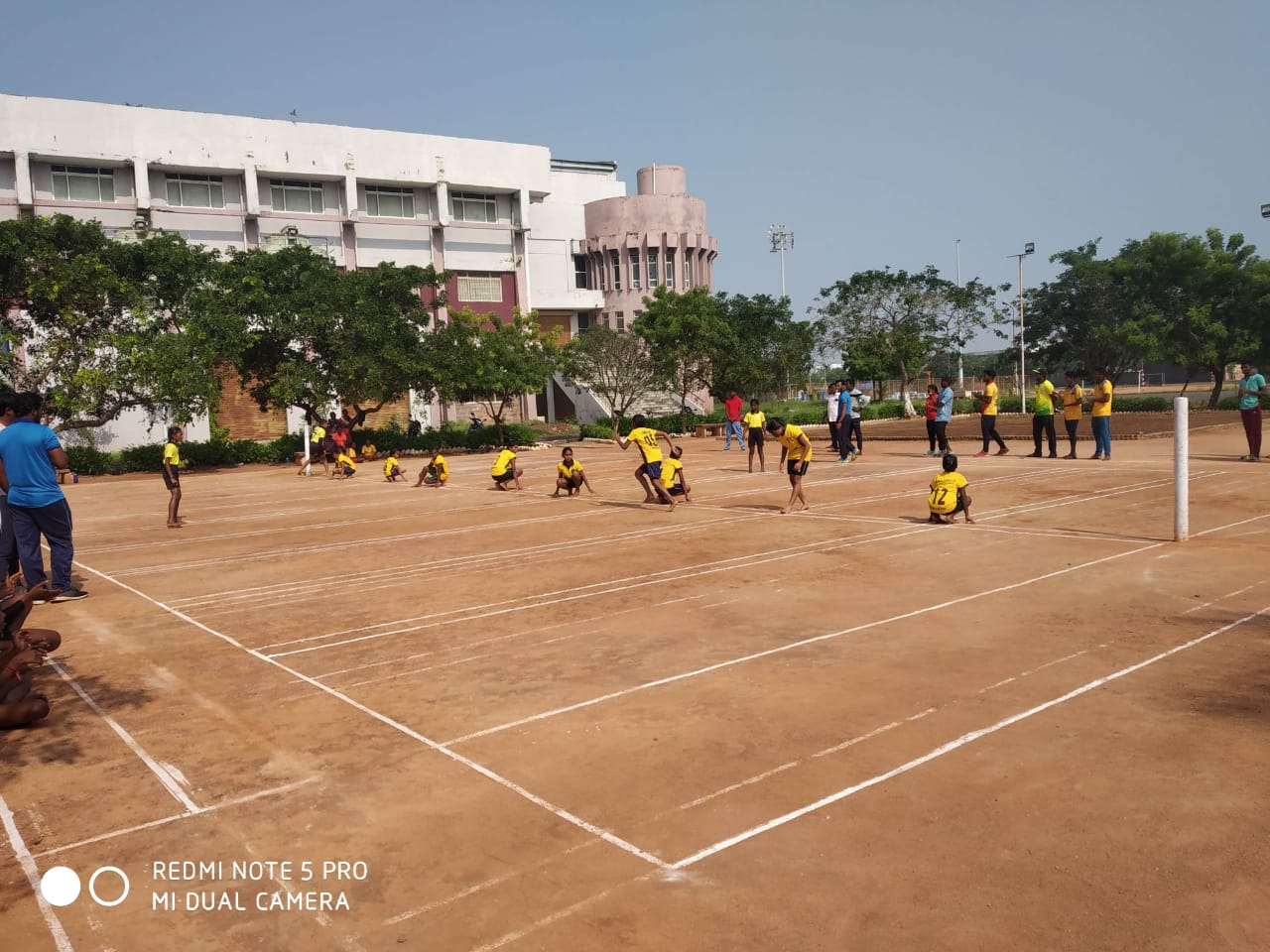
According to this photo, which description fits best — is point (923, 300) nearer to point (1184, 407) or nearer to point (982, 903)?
point (1184, 407)

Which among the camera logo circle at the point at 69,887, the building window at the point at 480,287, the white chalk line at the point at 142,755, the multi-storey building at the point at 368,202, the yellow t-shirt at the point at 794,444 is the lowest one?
the camera logo circle at the point at 69,887

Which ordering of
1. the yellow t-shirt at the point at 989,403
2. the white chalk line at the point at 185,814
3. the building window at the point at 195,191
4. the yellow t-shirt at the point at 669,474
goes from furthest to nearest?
the building window at the point at 195,191
the yellow t-shirt at the point at 989,403
the yellow t-shirt at the point at 669,474
the white chalk line at the point at 185,814

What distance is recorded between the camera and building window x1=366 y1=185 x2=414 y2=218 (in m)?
50.3

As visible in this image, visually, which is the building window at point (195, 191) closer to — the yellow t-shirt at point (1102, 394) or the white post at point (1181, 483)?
the yellow t-shirt at point (1102, 394)

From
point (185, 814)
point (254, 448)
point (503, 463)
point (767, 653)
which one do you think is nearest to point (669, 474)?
point (503, 463)

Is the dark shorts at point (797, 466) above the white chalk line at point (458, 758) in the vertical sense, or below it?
above

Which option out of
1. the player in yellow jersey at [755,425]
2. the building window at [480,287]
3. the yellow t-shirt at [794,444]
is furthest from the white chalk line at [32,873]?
the building window at [480,287]

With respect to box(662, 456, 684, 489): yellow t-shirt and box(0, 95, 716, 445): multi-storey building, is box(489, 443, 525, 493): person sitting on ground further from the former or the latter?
box(0, 95, 716, 445): multi-storey building

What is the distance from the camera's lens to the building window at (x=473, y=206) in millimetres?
52562

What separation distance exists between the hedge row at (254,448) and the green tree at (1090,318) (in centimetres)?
2897

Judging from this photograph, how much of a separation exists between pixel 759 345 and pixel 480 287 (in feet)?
54.0

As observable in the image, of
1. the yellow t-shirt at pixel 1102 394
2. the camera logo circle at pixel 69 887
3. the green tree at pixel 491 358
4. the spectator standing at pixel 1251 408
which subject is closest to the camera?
the camera logo circle at pixel 69 887

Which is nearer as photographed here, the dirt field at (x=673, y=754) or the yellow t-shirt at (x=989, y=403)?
the dirt field at (x=673, y=754)

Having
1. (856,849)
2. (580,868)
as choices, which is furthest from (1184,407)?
(580,868)
